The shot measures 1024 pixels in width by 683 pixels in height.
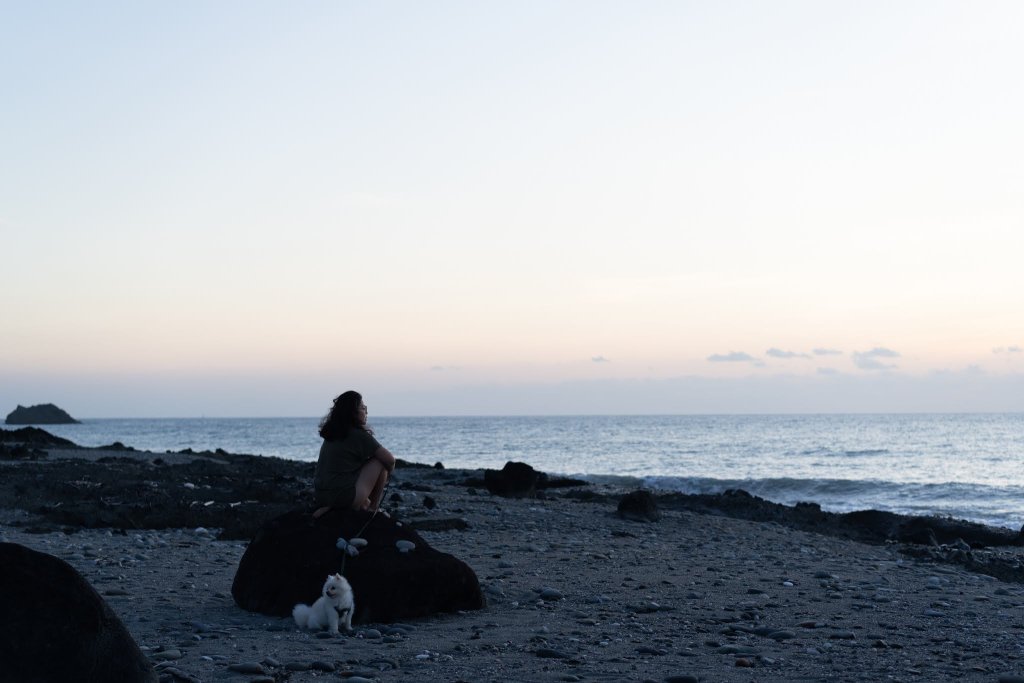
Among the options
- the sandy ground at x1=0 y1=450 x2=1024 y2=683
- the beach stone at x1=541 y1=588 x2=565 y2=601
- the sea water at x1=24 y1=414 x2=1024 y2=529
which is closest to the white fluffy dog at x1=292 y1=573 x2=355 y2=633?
the sandy ground at x1=0 y1=450 x2=1024 y2=683

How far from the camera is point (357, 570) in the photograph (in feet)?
30.2

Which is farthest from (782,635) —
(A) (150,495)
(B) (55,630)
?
(A) (150,495)

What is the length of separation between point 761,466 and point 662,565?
43741mm

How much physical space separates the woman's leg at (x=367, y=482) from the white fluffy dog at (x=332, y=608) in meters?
1.09

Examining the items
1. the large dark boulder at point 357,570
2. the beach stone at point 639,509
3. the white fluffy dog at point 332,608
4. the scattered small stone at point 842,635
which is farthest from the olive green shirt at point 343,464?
the beach stone at point 639,509

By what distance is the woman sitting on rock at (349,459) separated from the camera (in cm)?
961

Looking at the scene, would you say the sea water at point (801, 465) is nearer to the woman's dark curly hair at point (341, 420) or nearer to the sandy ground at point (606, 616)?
the sandy ground at point (606, 616)

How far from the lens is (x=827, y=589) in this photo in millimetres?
11891

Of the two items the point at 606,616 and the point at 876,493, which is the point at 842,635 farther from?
the point at 876,493

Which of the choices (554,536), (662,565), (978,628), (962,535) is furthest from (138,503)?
(962,535)

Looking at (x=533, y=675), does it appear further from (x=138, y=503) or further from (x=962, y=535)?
(x=962, y=535)

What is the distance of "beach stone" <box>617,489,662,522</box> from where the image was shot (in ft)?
62.3

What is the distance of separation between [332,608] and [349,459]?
5.11 ft

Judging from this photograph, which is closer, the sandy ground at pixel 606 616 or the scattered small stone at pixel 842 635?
the sandy ground at pixel 606 616
